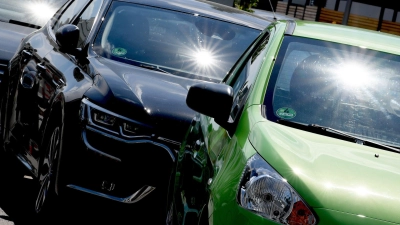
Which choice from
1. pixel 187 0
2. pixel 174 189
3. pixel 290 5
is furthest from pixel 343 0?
pixel 174 189

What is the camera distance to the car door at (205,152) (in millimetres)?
4539

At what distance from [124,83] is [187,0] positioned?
87.3 inches

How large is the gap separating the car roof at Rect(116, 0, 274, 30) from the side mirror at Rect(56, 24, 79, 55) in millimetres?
812

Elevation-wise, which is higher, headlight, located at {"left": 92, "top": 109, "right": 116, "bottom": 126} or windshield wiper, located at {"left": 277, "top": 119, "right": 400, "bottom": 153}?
windshield wiper, located at {"left": 277, "top": 119, "right": 400, "bottom": 153}

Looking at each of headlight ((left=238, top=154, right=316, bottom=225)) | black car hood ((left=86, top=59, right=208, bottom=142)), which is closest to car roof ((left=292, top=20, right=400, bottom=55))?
black car hood ((left=86, top=59, right=208, bottom=142))

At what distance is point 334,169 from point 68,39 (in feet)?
12.4

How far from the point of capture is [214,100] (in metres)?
4.82

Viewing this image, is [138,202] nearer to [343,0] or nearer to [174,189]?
[174,189]

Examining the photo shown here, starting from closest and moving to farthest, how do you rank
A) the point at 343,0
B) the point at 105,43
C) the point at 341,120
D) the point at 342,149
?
the point at 342,149, the point at 341,120, the point at 105,43, the point at 343,0

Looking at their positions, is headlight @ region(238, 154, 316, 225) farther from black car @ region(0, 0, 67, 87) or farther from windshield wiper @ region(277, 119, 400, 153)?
black car @ region(0, 0, 67, 87)

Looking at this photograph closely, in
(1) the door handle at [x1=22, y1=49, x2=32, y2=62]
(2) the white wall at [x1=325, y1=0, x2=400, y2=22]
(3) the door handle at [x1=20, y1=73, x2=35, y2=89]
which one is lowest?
(3) the door handle at [x1=20, y1=73, x2=35, y2=89]

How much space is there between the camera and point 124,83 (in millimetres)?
6750

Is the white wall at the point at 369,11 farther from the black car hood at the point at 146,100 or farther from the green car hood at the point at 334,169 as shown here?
the green car hood at the point at 334,169

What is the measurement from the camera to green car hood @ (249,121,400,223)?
3898 millimetres
